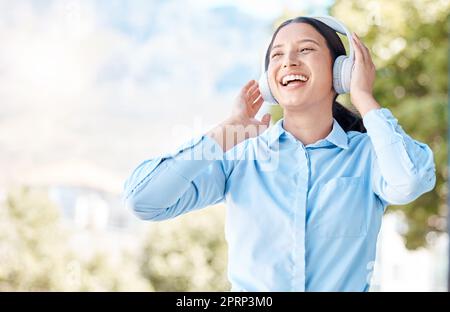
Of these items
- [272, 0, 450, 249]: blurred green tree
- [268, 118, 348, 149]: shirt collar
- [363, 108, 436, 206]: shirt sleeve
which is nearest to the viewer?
[363, 108, 436, 206]: shirt sleeve

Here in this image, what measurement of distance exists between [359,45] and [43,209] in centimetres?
406

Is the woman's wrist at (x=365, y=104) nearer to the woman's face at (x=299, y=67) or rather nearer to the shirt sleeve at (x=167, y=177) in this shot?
the woman's face at (x=299, y=67)

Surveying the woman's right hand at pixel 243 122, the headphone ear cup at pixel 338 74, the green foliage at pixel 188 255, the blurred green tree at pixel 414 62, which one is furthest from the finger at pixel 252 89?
the green foliage at pixel 188 255

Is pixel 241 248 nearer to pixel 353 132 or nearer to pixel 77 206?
pixel 353 132

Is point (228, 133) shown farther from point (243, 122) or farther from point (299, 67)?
point (299, 67)

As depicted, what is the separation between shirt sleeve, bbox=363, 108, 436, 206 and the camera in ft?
2.96

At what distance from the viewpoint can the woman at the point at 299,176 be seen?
926 mm

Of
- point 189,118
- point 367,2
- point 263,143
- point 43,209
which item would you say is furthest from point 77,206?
point 263,143


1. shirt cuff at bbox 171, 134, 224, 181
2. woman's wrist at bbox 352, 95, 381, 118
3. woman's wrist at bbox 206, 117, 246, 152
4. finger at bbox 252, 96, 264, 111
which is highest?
finger at bbox 252, 96, 264, 111

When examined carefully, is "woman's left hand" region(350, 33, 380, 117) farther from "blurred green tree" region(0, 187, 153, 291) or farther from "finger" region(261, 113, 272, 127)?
"blurred green tree" region(0, 187, 153, 291)

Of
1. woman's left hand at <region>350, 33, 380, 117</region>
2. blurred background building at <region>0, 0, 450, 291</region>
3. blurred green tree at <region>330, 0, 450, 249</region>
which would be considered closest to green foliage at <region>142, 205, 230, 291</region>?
blurred background building at <region>0, 0, 450, 291</region>

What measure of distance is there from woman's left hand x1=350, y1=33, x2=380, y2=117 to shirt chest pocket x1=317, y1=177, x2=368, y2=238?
0.10 m

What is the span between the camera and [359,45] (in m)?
0.99

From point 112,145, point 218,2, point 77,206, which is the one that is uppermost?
point 218,2
